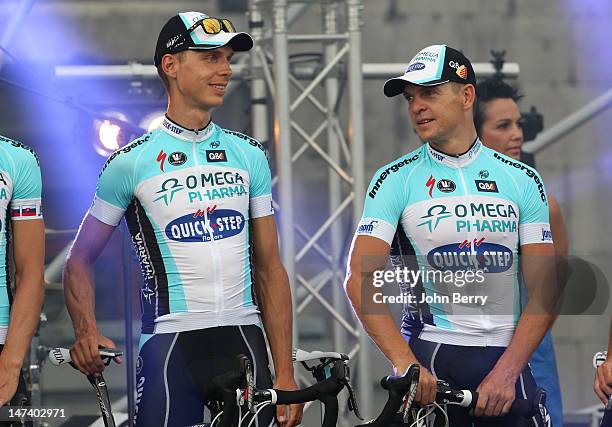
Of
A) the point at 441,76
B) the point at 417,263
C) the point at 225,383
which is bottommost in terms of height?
the point at 225,383

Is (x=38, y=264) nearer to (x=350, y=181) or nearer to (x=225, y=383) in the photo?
(x=225, y=383)

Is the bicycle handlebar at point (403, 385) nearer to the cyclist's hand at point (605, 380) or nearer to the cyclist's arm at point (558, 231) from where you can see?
the cyclist's hand at point (605, 380)

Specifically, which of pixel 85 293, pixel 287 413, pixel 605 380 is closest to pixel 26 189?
pixel 85 293

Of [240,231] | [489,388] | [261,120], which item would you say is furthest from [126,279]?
[489,388]

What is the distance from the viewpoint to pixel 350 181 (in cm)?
781

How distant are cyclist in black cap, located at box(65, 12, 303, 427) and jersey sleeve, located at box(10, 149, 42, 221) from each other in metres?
0.25

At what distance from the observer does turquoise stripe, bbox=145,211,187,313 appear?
175 inches

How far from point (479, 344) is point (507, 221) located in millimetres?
458

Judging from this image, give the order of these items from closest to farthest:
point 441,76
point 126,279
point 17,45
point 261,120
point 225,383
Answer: point 225,383
point 441,76
point 126,279
point 261,120
point 17,45

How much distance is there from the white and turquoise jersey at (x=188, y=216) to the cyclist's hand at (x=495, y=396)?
842mm

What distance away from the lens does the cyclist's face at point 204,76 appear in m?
4.60

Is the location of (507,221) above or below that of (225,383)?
above

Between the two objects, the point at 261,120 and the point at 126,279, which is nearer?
the point at 126,279

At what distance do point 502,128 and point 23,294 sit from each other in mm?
2764
